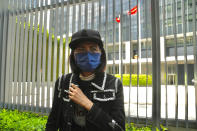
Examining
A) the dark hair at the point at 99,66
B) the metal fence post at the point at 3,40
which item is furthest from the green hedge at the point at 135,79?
the metal fence post at the point at 3,40

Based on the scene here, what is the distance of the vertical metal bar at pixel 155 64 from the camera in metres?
3.23

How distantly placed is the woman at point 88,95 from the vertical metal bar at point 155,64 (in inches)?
90.2

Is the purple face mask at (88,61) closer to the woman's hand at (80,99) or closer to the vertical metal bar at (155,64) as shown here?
the woman's hand at (80,99)

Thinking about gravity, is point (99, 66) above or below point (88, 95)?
above

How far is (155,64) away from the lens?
10.9 feet

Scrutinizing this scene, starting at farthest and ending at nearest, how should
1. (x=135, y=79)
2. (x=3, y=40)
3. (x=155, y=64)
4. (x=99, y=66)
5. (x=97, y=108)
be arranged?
(x=3, y=40)
(x=135, y=79)
(x=155, y=64)
(x=99, y=66)
(x=97, y=108)

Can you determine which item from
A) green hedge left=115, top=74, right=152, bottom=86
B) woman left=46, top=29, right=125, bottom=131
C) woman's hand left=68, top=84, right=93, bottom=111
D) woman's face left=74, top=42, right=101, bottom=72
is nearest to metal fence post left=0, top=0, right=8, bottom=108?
green hedge left=115, top=74, right=152, bottom=86

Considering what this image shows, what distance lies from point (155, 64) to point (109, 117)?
253 cm

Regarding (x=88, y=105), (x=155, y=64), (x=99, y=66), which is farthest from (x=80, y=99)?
(x=155, y=64)

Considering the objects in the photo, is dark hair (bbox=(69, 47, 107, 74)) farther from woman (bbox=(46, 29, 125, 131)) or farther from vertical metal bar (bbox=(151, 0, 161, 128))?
vertical metal bar (bbox=(151, 0, 161, 128))

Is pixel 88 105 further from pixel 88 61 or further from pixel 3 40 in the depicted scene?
pixel 3 40

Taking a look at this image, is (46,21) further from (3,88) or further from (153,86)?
(153,86)

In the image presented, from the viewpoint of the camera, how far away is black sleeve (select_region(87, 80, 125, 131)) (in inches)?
40.6

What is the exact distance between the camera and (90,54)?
4.04ft
